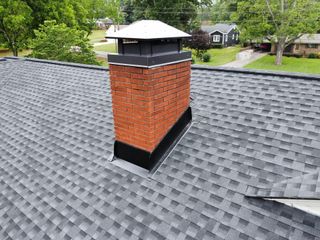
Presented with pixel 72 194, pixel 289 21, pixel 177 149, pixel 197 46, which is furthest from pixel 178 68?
pixel 197 46

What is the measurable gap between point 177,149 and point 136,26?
178 centimetres

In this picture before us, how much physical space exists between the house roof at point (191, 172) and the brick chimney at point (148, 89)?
0.94 ft

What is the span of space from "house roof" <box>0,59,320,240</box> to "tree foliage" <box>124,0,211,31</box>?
33.5 m

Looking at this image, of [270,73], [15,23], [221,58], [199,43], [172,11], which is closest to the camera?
[270,73]

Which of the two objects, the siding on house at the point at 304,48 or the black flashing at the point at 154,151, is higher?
the siding on house at the point at 304,48

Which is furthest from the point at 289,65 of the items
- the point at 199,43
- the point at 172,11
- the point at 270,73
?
the point at 270,73

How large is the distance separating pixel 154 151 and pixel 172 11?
35607 mm

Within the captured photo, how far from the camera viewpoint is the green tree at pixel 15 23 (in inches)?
854

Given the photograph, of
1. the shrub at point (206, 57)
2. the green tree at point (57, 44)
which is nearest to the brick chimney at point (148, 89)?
the green tree at point (57, 44)

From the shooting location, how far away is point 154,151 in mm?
3363

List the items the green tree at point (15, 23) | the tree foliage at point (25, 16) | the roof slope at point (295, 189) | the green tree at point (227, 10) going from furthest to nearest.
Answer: the green tree at point (227, 10), the tree foliage at point (25, 16), the green tree at point (15, 23), the roof slope at point (295, 189)

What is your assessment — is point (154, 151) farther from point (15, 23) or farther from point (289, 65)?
point (289, 65)

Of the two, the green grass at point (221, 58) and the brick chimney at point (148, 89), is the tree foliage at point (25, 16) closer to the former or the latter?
the green grass at point (221, 58)

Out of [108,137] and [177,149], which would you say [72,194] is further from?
[177,149]
